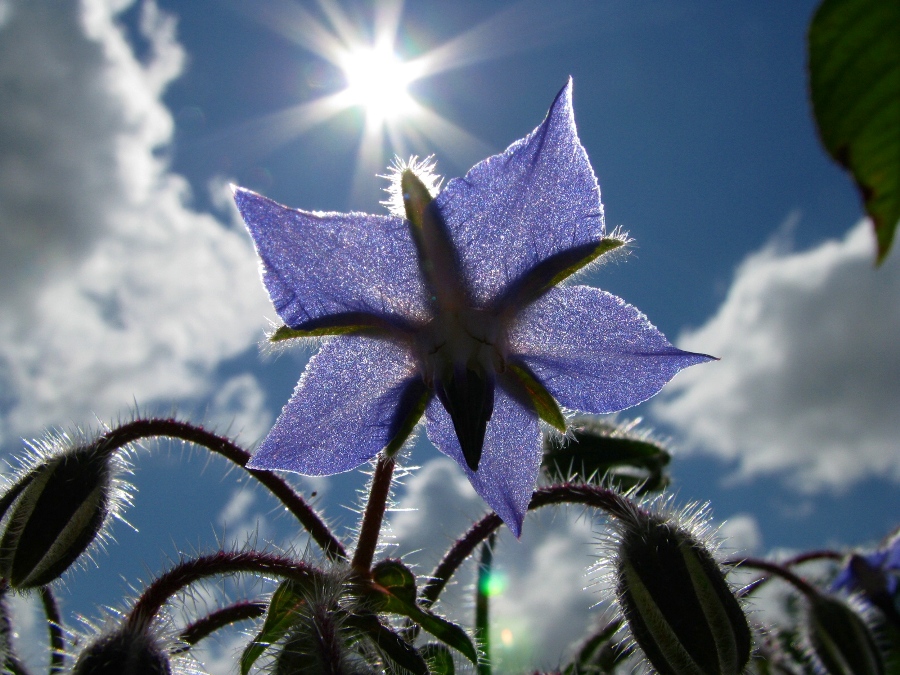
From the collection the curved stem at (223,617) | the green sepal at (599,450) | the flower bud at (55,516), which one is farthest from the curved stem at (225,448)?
the green sepal at (599,450)

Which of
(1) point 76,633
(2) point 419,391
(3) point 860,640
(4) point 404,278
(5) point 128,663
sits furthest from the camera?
(3) point 860,640

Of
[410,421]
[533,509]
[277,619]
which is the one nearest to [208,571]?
[277,619]

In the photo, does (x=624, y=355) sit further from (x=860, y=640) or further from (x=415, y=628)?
(x=860, y=640)

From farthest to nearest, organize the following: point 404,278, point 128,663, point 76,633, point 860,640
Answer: point 860,640
point 404,278
point 76,633
point 128,663

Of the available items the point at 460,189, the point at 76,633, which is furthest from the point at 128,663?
the point at 460,189

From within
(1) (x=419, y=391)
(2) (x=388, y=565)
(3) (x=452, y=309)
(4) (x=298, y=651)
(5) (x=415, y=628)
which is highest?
(3) (x=452, y=309)

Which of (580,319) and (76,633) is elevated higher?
(580,319)

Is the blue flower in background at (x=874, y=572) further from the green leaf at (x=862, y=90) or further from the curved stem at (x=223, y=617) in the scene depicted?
the green leaf at (x=862, y=90)
